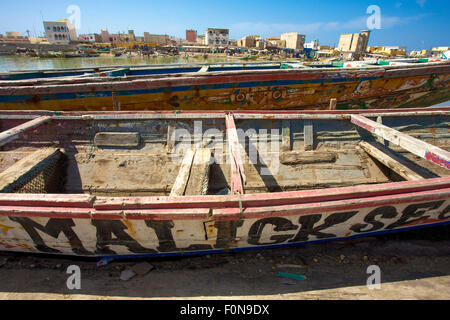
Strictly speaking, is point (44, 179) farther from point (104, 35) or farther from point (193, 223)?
point (104, 35)

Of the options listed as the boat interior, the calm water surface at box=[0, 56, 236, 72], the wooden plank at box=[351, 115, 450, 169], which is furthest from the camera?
the calm water surface at box=[0, 56, 236, 72]

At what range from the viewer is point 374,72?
548 cm

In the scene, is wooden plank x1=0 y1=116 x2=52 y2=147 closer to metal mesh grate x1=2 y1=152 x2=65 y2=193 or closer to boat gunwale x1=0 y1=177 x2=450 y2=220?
metal mesh grate x1=2 y1=152 x2=65 y2=193

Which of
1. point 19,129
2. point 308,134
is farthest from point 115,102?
point 308,134

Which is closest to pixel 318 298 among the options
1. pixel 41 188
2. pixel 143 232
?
pixel 143 232

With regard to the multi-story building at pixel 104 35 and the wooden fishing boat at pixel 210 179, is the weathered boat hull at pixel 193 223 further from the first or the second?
the multi-story building at pixel 104 35

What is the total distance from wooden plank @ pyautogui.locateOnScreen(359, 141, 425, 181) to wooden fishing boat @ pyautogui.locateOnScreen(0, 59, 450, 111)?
2.28 m

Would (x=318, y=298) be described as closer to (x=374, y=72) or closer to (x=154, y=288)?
(x=154, y=288)

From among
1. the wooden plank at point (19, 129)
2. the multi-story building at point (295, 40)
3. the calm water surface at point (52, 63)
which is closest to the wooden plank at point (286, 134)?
the wooden plank at point (19, 129)

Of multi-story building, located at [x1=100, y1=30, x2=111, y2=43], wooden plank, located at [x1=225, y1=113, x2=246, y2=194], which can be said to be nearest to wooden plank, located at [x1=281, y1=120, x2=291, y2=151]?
wooden plank, located at [x1=225, y1=113, x2=246, y2=194]

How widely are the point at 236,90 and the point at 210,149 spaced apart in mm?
2033

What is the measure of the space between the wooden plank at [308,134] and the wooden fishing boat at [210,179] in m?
0.02

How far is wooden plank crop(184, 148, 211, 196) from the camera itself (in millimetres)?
2639
